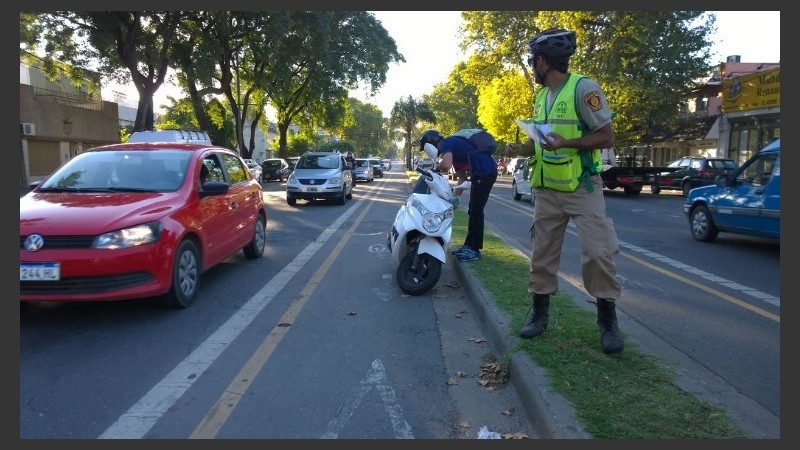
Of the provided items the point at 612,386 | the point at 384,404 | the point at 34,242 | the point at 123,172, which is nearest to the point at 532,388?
the point at 612,386

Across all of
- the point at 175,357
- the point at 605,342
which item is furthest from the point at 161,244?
the point at 605,342

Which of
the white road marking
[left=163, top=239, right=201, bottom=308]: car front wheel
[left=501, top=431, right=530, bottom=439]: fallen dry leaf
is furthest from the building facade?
[left=501, top=431, right=530, bottom=439]: fallen dry leaf

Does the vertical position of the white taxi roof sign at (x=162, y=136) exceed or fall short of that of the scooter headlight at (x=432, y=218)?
it exceeds it

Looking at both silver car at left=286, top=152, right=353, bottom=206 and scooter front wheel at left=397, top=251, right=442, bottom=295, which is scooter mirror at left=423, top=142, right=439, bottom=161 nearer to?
scooter front wheel at left=397, top=251, right=442, bottom=295

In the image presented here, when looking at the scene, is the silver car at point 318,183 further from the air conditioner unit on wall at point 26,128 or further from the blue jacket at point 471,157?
the air conditioner unit on wall at point 26,128

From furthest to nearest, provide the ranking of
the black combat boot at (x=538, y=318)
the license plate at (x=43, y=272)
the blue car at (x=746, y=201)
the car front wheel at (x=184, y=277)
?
the blue car at (x=746, y=201), the car front wheel at (x=184, y=277), the license plate at (x=43, y=272), the black combat boot at (x=538, y=318)

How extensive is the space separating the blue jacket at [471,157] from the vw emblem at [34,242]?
4.57m

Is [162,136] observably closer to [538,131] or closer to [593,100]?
[538,131]

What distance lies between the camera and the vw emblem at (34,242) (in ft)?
16.2

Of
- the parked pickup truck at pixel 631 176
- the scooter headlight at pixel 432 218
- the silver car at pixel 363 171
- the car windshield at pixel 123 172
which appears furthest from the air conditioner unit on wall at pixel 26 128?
the scooter headlight at pixel 432 218

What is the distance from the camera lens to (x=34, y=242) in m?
4.96

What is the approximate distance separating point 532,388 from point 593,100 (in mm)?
2032

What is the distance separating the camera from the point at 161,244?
544cm

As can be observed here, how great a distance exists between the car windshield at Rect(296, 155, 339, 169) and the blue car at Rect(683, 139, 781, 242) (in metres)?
11.3
